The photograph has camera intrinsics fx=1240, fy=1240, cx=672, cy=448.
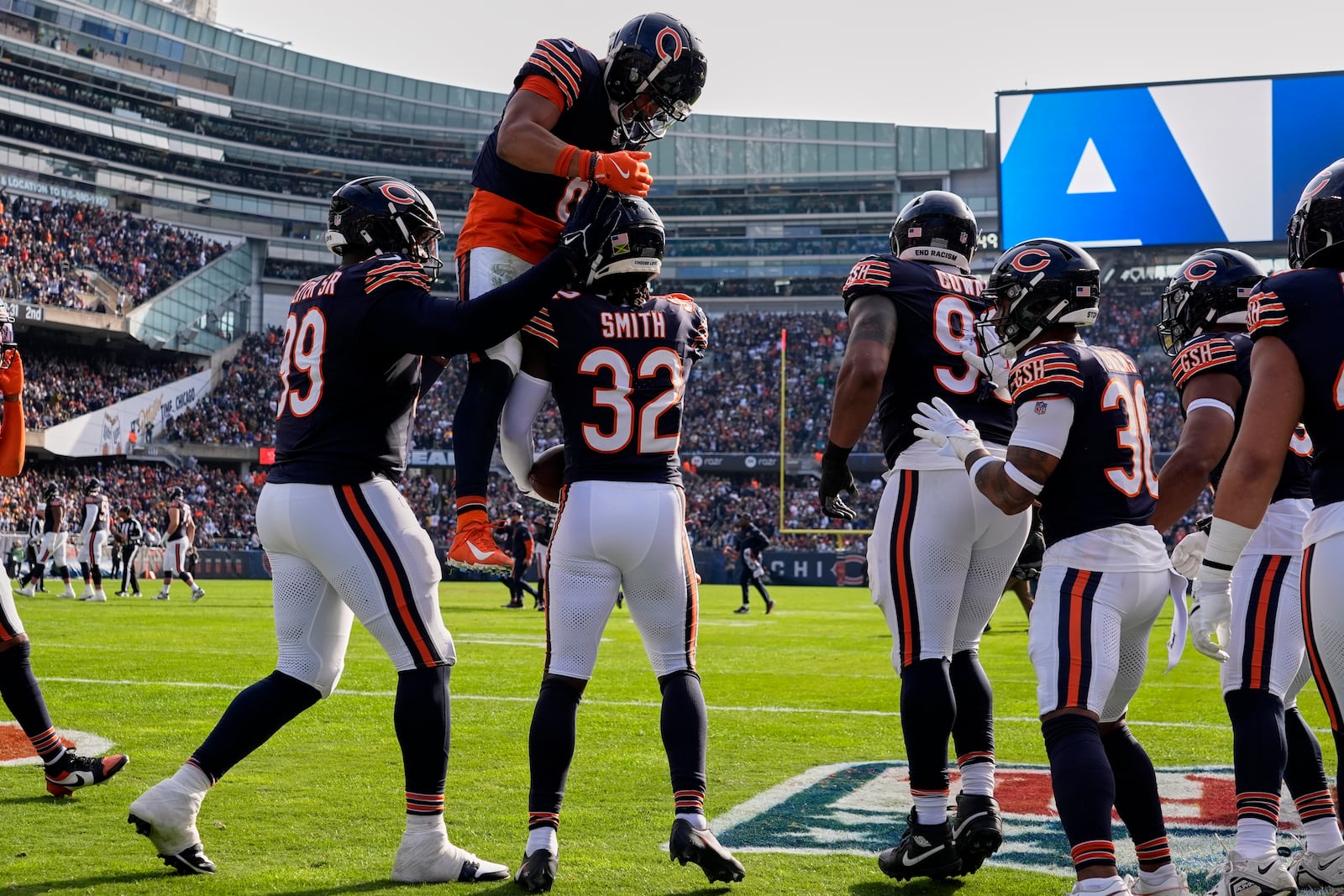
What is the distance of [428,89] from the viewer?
5938 cm


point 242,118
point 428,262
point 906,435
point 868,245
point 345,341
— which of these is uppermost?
point 242,118

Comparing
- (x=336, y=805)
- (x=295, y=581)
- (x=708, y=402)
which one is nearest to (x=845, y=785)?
(x=336, y=805)

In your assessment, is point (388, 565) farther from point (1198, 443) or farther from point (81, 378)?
point (81, 378)

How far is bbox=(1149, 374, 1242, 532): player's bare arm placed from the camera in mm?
4488

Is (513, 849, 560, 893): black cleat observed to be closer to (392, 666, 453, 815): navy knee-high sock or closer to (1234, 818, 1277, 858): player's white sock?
(392, 666, 453, 815): navy knee-high sock

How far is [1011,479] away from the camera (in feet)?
13.1

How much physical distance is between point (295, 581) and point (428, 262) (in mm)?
1325

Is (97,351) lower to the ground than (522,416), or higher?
higher

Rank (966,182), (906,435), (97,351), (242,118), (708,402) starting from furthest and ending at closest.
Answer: (966,182) → (242,118) → (708,402) → (97,351) → (906,435)

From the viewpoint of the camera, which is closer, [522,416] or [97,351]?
[522,416]

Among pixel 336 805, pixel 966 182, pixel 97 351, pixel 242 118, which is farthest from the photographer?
pixel 966 182

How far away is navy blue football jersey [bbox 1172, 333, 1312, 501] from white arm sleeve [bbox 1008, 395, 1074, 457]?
996mm

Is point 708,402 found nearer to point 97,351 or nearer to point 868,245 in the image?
point 868,245

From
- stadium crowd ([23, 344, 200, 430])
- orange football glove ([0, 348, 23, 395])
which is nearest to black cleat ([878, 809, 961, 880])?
orange football glove ([0, 348, 23, 395])
